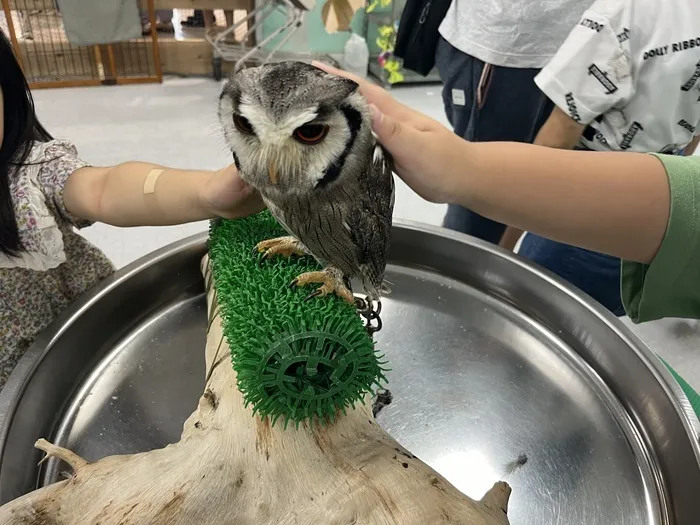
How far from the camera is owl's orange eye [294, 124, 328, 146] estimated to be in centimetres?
58

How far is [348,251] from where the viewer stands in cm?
75

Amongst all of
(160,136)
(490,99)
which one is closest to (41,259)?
(490,99)

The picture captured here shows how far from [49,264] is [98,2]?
198 cm

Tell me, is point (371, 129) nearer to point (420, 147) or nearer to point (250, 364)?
point (420, 147)

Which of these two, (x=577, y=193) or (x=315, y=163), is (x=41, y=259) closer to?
(x=315, y=163)

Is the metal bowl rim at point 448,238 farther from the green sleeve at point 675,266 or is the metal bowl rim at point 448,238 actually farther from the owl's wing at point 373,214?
the owl's wing at point 373,214

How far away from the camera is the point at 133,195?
84 cm

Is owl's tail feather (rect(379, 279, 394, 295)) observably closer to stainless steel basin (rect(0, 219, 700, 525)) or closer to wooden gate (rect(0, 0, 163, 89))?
stainless steel basin (rect(0, 219, 700, 525))

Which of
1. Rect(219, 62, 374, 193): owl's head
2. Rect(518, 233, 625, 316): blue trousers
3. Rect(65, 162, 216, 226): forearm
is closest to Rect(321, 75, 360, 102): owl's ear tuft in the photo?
Rect(219, 62, 374, 193): owl's head

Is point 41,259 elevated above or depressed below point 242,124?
below

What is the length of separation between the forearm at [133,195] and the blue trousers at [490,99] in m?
0.74

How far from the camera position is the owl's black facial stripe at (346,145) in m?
0.61

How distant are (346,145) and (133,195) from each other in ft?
1.28

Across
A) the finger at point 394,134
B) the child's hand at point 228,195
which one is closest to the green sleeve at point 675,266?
the finger at point 394,134
